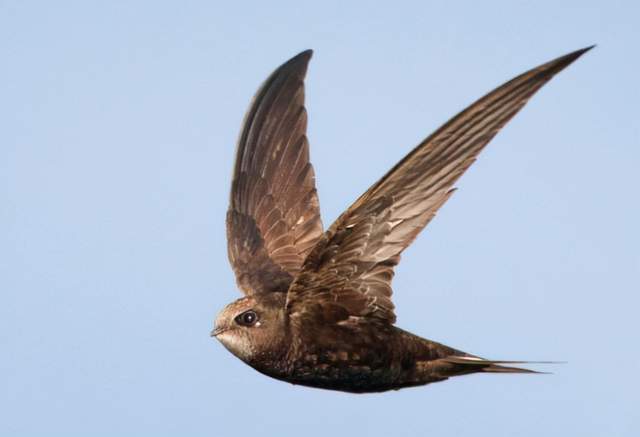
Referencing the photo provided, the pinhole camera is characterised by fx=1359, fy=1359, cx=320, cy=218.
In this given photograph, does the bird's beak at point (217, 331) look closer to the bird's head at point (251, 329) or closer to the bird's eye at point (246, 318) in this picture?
the bird's head at point (251, 329)

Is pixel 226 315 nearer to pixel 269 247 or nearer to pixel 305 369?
pixel 305 369

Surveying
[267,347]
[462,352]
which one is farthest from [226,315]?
[462,352]

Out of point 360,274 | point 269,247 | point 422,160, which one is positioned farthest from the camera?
point 269,247

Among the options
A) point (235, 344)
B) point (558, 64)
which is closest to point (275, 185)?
point (235, 344)

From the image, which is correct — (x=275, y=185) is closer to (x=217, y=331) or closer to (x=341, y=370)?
(x=217, y=331)

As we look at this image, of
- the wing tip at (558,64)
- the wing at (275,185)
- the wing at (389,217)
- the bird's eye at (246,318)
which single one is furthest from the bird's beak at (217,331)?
the wing tip at (558,64)

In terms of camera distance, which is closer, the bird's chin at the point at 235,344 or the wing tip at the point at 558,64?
the wing tip at the point at 558,64

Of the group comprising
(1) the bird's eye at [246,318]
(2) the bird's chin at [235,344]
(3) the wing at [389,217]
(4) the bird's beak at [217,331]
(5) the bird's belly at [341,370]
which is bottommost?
(5) the bird's belly at [341,370]
